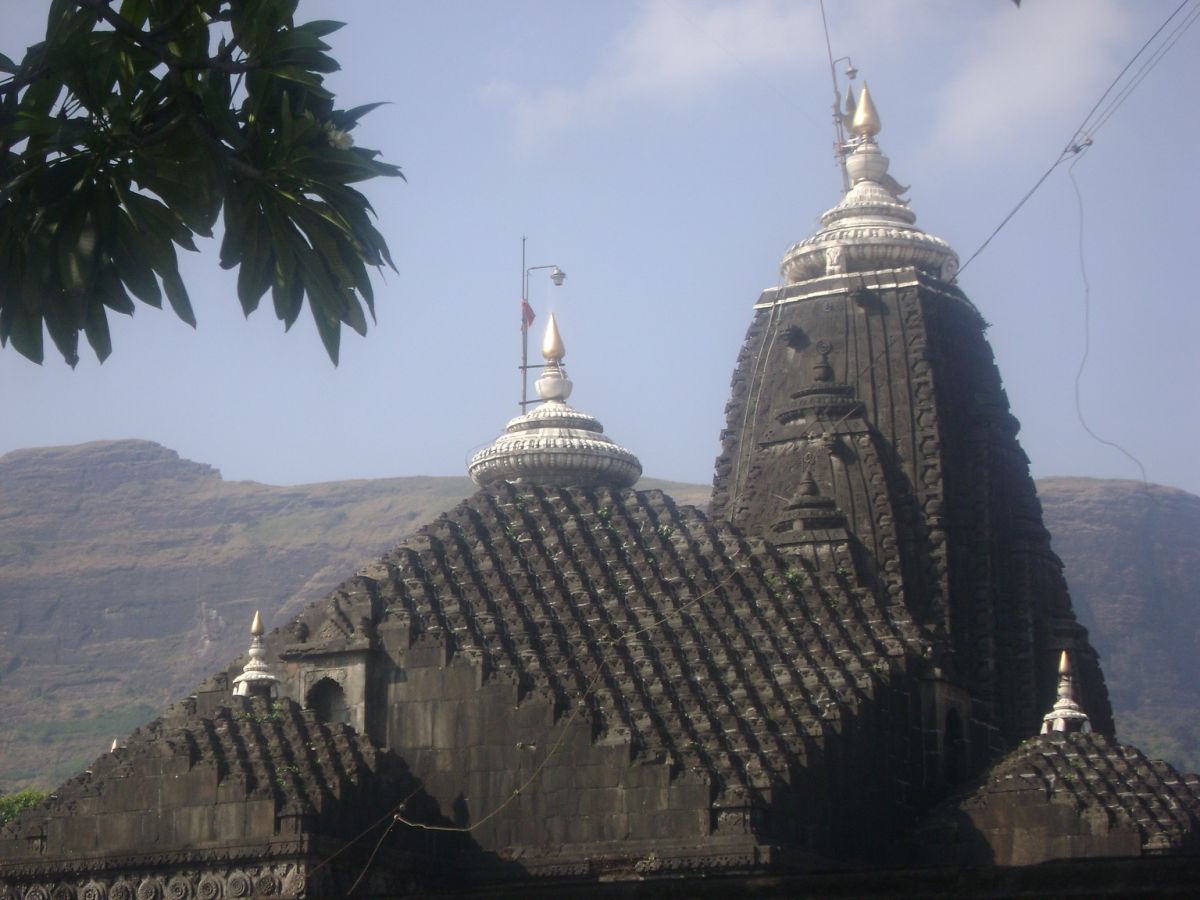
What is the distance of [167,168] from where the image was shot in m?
9.48

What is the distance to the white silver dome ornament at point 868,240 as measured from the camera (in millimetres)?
34344

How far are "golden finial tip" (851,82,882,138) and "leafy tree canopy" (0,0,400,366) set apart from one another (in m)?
27.4

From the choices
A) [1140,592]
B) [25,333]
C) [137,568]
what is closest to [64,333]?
[25,333]

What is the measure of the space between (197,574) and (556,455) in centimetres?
14215

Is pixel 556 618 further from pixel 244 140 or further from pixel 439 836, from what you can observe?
pixel 244 140

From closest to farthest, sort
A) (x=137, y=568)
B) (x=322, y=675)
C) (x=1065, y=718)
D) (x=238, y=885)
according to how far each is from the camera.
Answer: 1. (x=238, y=885)
2. (x=322, y=675)
3. (x=1065, y=718)
4. (x=137, y=568)

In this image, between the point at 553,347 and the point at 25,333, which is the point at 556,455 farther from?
the point at 25,333

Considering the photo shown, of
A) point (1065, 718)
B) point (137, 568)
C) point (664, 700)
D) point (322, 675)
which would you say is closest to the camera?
point (664, 700)

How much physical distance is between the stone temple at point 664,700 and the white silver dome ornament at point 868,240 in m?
1.05

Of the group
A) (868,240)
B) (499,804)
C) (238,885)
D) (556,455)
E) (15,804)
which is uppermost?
(868,240)

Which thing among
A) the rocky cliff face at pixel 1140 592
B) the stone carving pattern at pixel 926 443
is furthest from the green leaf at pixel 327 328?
the rocky cliff face at pixel 1140 592

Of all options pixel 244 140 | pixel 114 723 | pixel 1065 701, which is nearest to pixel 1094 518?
pixel 114 723

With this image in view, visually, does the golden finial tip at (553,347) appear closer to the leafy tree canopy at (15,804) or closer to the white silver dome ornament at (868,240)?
the white silver dome ornament at (868,240)

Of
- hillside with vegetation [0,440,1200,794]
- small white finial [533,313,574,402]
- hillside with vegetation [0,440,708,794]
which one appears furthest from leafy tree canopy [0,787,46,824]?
hillside with vegetation [0,440,708,794]
